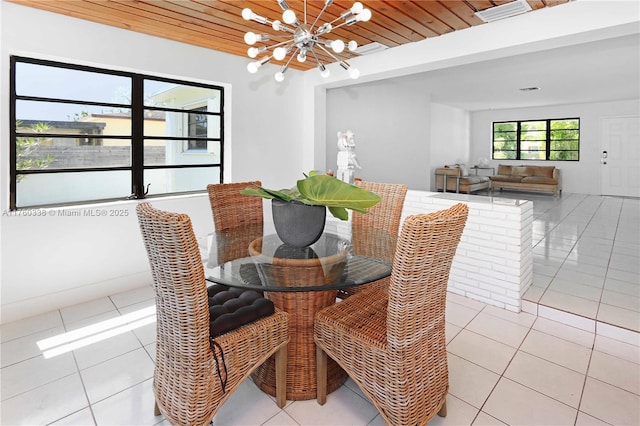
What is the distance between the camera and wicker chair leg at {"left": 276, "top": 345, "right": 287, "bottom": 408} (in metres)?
1.75

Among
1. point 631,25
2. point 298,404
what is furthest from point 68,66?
point 631,25

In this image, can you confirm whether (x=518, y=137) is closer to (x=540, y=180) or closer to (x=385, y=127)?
(x=540, y=180)

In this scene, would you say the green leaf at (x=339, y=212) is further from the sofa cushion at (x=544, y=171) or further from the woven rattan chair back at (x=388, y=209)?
the sofa cushion at (x=544, y=171)

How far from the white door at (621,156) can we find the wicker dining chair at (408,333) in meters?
10.3

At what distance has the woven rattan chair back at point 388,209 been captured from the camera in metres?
2.67

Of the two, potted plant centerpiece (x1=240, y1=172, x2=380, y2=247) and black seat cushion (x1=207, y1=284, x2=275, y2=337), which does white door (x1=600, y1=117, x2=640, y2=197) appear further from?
black seat cushion (x1=207, y1=284, x2=275, y2=337)

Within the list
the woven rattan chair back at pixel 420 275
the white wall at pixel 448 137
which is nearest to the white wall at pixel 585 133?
the white wall at pixel 448 137

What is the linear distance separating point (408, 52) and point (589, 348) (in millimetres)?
2868

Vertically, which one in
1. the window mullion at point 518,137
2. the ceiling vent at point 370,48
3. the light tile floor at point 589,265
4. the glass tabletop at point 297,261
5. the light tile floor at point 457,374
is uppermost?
the window mullion at point 518,137

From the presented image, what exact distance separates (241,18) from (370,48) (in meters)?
1.36

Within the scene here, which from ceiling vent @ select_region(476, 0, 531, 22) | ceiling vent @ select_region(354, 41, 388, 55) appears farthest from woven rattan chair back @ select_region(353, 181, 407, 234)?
ceiling vent @ select_region(354, 41, 388, 55)

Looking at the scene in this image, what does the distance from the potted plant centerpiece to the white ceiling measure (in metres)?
4.17

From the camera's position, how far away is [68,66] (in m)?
2.94

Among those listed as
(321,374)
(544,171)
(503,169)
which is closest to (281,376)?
(321,374)
